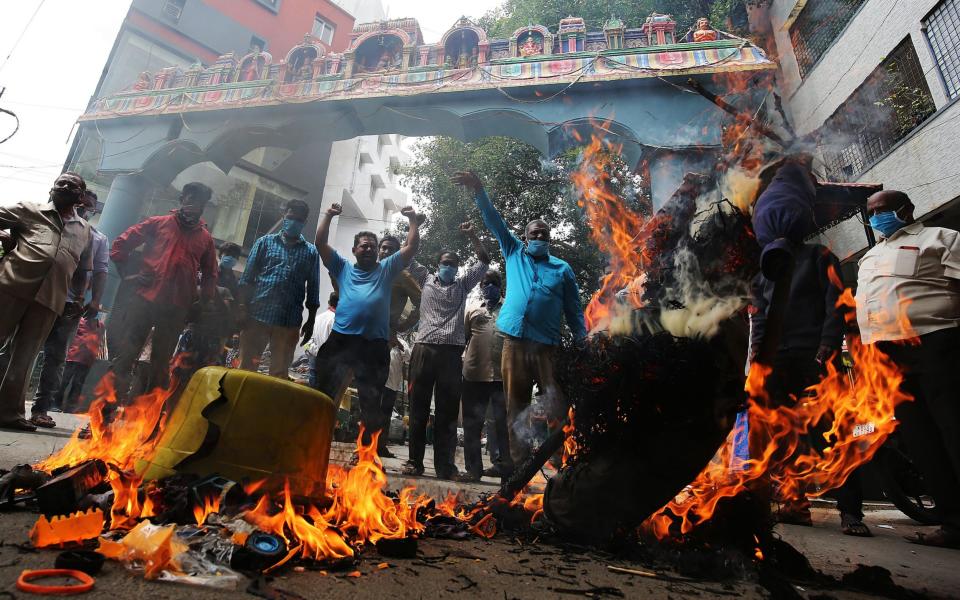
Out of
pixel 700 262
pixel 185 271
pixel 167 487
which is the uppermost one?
pixel 185 271

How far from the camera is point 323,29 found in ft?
86.1

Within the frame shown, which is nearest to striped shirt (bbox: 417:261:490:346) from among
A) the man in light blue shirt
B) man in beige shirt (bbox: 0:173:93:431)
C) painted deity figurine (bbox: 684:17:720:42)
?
the man in light blue shirt

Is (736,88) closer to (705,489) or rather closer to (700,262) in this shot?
(700,262)

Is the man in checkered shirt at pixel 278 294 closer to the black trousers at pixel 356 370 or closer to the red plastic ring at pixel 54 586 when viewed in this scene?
the black trousers at pixel 356 370

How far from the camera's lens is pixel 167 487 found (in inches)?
81.0

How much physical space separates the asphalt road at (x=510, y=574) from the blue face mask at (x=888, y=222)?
2332 mm

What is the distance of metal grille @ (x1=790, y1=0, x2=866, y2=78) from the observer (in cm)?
1146

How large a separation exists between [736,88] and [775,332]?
7.78 m

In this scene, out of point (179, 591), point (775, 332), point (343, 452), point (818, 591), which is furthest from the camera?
point (343, 452)

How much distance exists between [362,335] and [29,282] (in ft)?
9.35

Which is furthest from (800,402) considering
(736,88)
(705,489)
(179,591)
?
(736,88)

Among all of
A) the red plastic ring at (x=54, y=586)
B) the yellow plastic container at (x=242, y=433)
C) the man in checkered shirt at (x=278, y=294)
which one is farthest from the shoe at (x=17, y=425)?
the red plastic ring at (x=54, y=586)

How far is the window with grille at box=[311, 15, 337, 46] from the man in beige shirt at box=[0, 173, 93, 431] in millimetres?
25684

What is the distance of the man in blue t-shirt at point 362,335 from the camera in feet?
15.1
